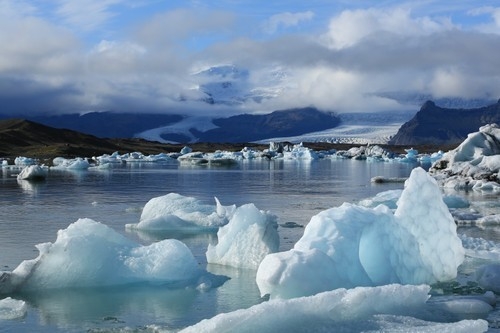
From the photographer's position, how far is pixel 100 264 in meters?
9.77

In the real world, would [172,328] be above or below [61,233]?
below

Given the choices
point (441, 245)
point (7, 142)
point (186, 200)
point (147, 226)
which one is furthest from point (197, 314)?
point (7, 142)

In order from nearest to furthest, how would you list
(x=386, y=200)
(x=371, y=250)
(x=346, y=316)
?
1. (x=346, y=316)
2. (x=371, y=250)
3. (x=386, y=200)

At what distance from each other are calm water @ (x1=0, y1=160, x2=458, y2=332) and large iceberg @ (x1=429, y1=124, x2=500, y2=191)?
310cm

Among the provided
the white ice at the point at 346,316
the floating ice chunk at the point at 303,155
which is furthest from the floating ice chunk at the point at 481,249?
the floating ice chunk at the point at 303,155

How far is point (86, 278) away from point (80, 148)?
3117 inches

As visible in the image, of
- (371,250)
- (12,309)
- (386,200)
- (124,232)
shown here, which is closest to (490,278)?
(371,250)

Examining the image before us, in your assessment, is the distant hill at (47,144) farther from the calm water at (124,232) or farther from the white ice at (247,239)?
the white ice at (247,239)

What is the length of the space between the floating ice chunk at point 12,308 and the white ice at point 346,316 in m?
2.28

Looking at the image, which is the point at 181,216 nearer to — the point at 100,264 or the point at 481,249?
the point at 100,264

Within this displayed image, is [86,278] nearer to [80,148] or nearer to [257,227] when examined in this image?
[257,227]

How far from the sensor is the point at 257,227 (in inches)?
435

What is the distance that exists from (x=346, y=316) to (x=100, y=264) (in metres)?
3.84

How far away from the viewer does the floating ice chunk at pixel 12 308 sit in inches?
316
